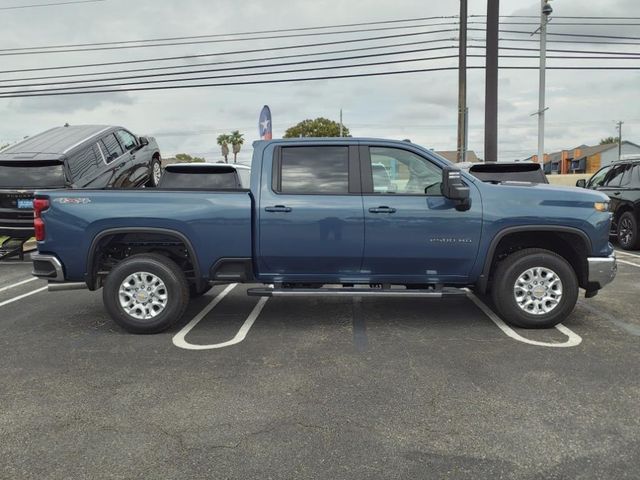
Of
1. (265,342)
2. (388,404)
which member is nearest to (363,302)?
(265,342)

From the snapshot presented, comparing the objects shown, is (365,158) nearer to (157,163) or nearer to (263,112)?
(157,163)

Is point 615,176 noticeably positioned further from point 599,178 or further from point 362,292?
point 362,292

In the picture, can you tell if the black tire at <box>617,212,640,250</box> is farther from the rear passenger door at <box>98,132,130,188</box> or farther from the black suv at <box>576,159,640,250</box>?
the rear passenger door at <box>98,132,130,188</box>

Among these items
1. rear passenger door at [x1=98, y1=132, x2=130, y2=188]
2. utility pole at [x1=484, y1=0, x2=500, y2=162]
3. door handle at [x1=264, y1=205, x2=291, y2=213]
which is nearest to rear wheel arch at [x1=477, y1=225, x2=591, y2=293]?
door handle at [x1=264, y1=205, x2=291, y2=213]

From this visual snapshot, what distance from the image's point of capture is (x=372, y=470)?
2801 millimetres

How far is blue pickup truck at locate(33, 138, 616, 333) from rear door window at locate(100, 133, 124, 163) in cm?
462

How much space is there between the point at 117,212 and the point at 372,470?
359 cm

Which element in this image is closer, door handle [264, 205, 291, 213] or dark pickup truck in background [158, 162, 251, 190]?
door handle [264, 205, 291, 213]

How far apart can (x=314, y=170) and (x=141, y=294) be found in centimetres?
218

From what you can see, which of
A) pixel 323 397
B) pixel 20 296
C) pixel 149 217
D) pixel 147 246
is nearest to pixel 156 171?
pixel 20 296

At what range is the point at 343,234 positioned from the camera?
16.8ft

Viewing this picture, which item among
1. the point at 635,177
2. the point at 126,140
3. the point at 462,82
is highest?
the point at 462,82

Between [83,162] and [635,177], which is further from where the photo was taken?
[635,177]

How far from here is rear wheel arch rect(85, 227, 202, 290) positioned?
513 cm
